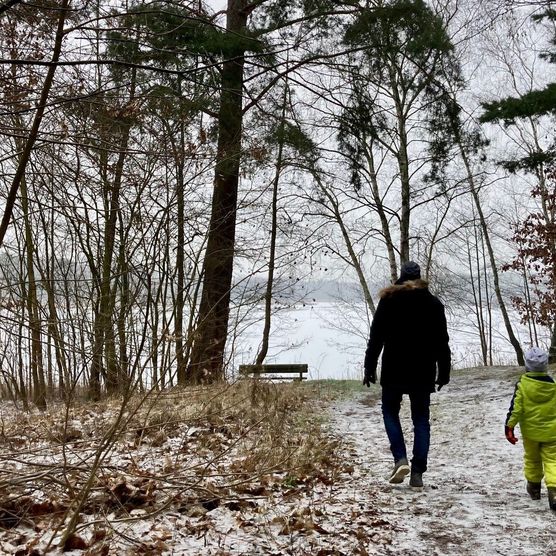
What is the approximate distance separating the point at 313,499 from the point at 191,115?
4.61 m

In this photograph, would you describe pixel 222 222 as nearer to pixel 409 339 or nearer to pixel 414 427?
pixel 409 339

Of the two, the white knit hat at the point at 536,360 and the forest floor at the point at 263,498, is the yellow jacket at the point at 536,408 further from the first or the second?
the forest floor at the point at 263,498

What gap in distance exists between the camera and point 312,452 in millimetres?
5059

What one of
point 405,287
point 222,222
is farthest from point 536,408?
point 222,222

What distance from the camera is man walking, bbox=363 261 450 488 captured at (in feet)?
14.8

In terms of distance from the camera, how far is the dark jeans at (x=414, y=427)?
14.5 ft

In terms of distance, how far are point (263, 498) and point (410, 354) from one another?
5.99ft

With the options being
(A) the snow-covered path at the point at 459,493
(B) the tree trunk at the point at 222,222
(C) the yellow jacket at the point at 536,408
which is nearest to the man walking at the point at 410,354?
(A) the snow-covered path at the point at 459,493

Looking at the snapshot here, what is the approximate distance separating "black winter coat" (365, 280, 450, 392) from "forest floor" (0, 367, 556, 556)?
34.0 inches

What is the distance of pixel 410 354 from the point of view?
4.54 m

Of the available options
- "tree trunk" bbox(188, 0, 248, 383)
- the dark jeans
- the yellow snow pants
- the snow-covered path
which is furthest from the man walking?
"tree trunk" bbox(188, 0, 248, 383)

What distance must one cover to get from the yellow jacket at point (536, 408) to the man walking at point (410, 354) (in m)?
0.57

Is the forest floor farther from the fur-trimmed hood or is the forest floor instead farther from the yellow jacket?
the fur-trimmed hood

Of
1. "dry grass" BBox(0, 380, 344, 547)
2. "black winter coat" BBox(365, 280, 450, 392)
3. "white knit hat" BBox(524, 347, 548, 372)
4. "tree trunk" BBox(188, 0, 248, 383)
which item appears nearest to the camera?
"dry grass" BBox(0, 380, 344, 547)
